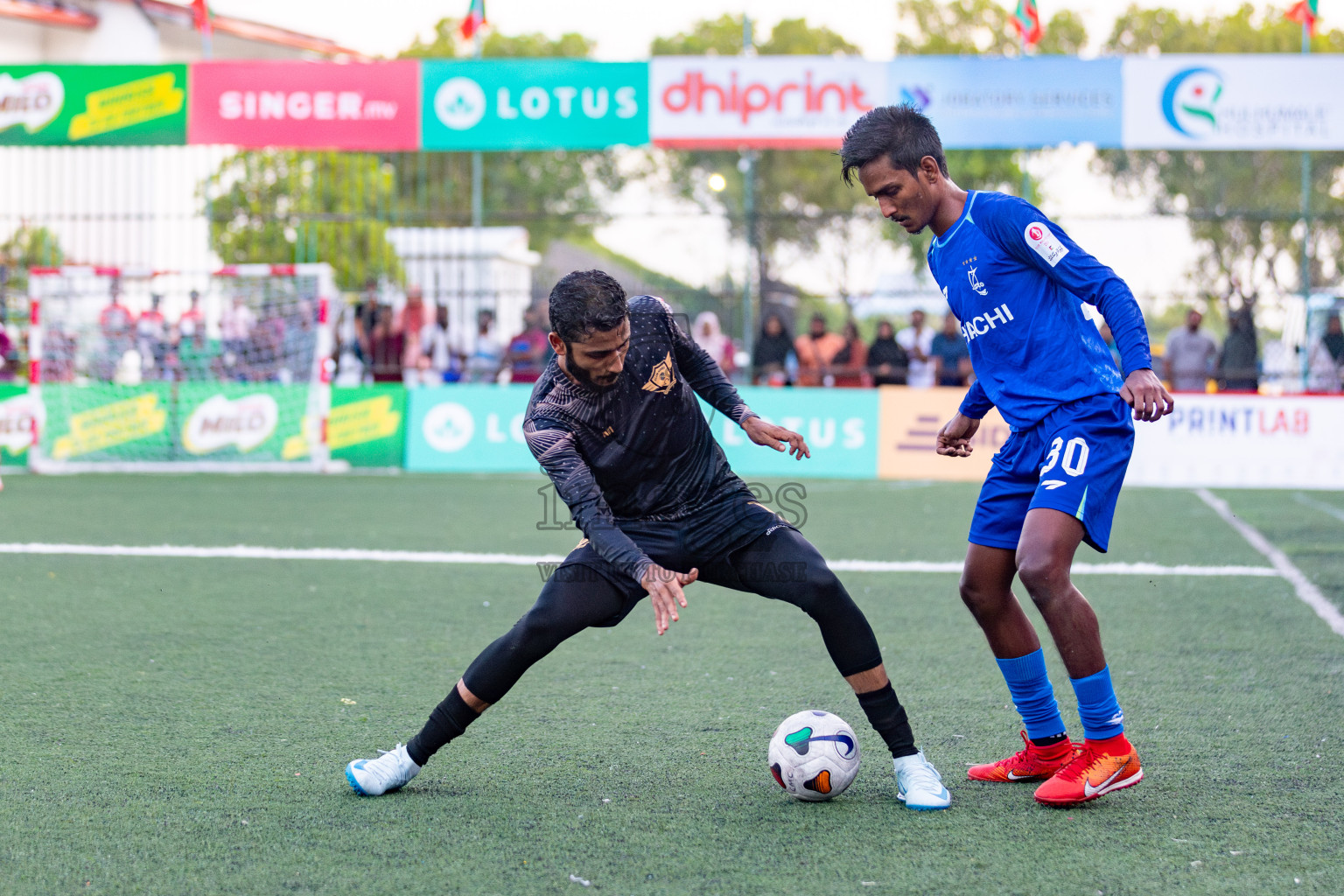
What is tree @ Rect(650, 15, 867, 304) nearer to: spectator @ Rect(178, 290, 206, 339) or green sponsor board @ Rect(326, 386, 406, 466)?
green sponsor board @ Rect(326, 386, 406, 466)

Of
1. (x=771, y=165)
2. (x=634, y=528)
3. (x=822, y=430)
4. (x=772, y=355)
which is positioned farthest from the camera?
(x=771, y=165)

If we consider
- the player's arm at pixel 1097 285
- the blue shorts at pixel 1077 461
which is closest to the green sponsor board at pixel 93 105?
the player's arm at pixel 1097 285

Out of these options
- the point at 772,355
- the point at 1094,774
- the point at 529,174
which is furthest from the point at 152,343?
the point at 529,174

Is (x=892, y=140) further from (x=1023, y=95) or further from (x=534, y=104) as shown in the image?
(x=534, y=104)

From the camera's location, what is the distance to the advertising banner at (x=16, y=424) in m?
14.4

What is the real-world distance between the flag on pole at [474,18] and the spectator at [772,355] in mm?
5672

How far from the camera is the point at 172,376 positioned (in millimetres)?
14758

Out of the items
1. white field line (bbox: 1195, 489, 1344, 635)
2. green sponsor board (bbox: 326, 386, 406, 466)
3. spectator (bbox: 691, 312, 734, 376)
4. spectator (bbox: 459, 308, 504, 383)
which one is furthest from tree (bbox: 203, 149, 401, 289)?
white field line (bbox: 1195, 489, 1344, 635)

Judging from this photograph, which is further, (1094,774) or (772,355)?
(772,355)

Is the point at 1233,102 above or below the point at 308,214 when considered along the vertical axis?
above

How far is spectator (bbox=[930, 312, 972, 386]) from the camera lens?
1442cm

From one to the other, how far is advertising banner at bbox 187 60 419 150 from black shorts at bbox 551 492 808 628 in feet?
38.2

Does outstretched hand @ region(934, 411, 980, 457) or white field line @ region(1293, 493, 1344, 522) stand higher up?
outstretched hand @ region(934, 411, 980, 457)

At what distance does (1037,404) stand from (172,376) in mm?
12914
